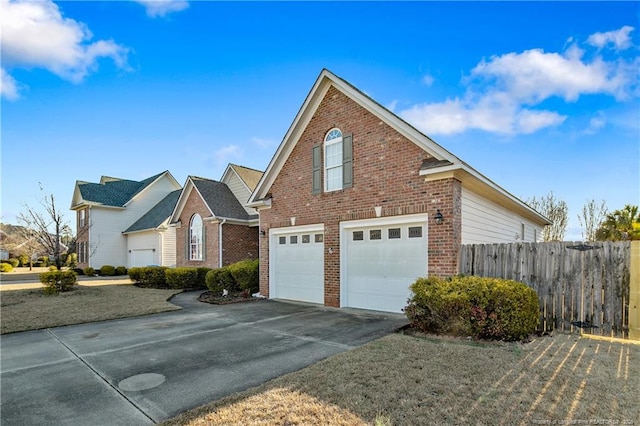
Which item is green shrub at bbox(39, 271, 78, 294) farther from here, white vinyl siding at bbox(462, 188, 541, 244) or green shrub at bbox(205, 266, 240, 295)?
white vinyl siding at bbox(462, 188, 541, 244)

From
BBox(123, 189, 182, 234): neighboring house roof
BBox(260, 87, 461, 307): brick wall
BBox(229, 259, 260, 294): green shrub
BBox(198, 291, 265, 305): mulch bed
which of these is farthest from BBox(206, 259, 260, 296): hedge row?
BBox(123, 189, 182, 234): neighboring house roof

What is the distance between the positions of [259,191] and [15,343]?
848cm

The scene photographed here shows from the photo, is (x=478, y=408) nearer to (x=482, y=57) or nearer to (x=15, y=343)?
(x=15, y=343)

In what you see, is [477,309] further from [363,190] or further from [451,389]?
[363,190]

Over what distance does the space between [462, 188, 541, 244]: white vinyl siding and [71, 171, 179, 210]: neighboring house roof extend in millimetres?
28679

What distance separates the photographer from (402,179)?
9.45 metres

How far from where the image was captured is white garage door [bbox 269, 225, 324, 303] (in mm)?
11664

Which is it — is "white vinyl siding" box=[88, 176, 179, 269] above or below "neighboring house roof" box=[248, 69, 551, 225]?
below

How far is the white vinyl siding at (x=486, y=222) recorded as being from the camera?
372 inches

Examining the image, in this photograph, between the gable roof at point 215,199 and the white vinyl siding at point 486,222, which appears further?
the gable roof at point 215,199

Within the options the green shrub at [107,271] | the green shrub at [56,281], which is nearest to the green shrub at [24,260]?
the green shrub at [107,271]

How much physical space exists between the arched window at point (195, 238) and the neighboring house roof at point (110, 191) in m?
13.1

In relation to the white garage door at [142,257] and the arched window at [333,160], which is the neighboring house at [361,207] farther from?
the white garage door at [142,257]

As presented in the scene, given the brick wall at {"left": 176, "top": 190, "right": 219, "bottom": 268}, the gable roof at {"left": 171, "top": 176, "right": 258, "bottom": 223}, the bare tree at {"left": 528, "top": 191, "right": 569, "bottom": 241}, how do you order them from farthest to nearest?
the bare tree at {"left": 528, "top": 191, "right": 569, "bottom": 241} → the gable roof at {"left": 171, "top": 176, "right": 258, "bottom": 223} → the brick wall at {"left": 176, "top": 190, "right": 219, "bottom": 268}
